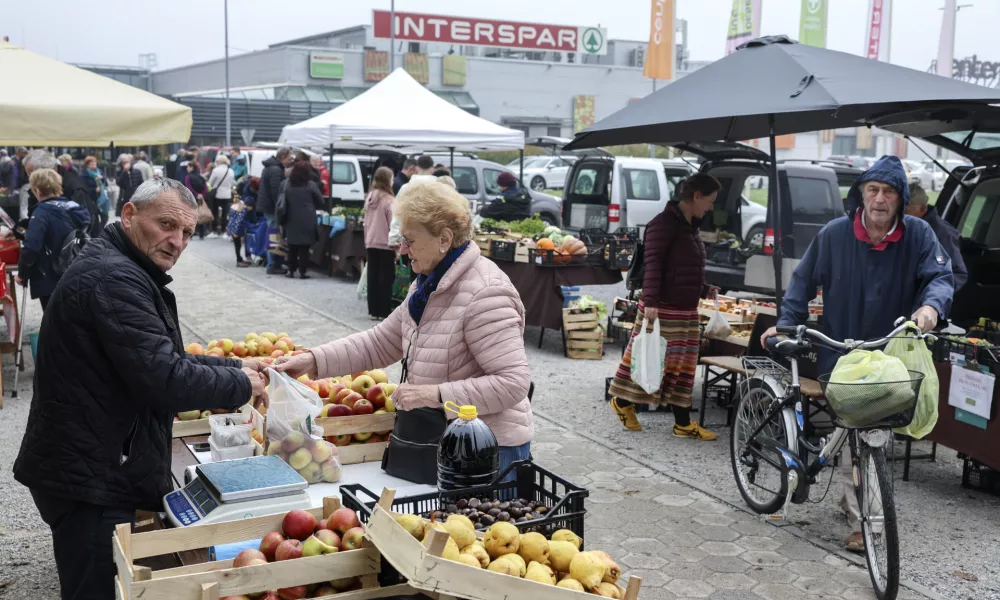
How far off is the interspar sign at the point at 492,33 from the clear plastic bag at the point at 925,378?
4726cm

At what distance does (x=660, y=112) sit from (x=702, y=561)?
10.5 ft

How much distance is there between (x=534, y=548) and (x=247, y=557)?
2.60 feet

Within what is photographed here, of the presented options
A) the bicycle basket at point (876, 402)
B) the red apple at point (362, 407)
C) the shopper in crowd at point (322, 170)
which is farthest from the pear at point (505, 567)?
the shopper in crowd at point (322, 170)

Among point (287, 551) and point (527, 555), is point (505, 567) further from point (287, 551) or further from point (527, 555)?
point (287, 551)

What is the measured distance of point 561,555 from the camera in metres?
2.56

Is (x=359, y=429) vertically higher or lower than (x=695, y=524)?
higher

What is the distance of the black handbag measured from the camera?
3.33 m

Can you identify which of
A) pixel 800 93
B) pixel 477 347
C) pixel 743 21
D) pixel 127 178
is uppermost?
pixel 743 21

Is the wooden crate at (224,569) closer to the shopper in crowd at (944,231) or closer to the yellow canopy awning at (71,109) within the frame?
the shopper in crowd at (944,231)

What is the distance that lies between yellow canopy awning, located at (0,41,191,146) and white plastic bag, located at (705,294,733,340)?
4.71m

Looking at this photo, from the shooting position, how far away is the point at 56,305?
2.98 meters

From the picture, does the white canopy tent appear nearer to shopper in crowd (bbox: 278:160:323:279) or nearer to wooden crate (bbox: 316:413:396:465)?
shopper in crowd (bbox: 278:160:323:279)

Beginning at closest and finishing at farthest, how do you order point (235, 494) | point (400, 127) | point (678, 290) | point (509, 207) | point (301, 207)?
point (235, 494), point (678, 290), point (400, 127), point (509, 207), point (301, 207)

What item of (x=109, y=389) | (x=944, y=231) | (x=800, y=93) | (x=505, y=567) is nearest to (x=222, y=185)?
(x=944, y=231)
